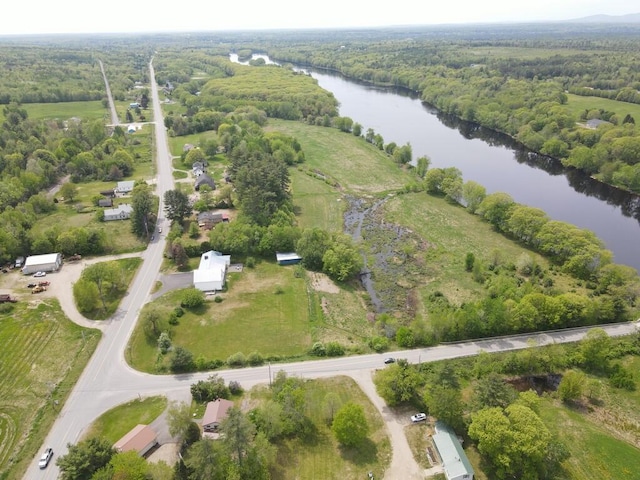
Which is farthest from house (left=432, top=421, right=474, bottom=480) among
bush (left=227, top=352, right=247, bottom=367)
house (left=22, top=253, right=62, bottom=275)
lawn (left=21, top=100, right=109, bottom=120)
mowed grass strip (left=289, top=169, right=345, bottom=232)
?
lawn (left=21, top=100, right=109, bottom=120)

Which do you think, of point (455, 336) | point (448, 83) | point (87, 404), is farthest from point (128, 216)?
point (448, 83)

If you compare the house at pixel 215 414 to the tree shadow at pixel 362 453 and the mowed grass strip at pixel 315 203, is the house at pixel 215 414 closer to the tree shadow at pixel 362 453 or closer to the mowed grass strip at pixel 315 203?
the tree shadow at pixel 362 453

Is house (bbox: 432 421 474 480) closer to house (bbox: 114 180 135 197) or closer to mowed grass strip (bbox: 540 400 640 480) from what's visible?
mowed grass strip (bbox: 540 400 640 480)

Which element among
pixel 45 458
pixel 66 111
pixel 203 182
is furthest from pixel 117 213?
pixel 66 111

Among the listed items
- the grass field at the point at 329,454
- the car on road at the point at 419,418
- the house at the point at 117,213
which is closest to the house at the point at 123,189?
the house at the point at 117,213

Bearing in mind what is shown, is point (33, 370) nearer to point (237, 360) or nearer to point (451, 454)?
point (237, 360)

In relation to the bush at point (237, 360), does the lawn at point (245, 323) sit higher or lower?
lower

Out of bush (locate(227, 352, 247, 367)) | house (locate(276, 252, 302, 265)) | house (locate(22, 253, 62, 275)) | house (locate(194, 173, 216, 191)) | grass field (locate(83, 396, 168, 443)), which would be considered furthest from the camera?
house (locate(194, 173, 216, 191))
